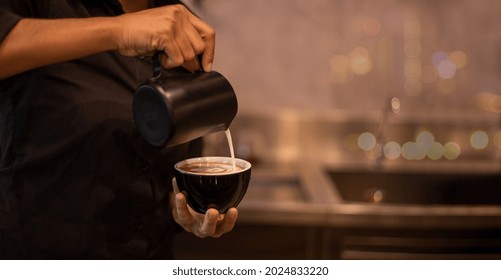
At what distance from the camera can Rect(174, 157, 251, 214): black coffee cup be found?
2.73 ft

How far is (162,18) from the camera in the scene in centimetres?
75

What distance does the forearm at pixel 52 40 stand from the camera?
75 centimetres

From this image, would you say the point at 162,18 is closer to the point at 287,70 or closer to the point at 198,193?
the point at 198,193

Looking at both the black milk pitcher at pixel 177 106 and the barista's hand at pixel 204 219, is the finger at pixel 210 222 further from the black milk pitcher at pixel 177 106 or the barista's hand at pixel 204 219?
the black milk pitcher at pixel 177 106

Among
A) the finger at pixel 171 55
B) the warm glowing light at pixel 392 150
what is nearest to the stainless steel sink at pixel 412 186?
the warm glowing light at pixel 392 150

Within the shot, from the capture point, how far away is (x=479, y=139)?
2297 millimetres

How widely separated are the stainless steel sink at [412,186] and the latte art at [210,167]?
1228mm

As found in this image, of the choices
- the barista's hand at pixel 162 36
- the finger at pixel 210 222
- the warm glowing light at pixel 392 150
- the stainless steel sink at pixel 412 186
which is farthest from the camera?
the warm glowing light at pixel 392 150

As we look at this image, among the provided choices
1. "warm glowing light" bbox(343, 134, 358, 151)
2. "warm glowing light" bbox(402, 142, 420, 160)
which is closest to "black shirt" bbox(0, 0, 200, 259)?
"warm glowing light" bbox(343, 134, 358, 151)

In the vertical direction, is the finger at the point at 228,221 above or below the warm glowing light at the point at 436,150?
below

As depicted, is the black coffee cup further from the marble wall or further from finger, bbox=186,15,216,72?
the marble wall

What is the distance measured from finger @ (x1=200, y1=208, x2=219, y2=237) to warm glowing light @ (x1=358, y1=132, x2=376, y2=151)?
1460 millimetres

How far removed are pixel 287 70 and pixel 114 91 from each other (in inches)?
56.7
